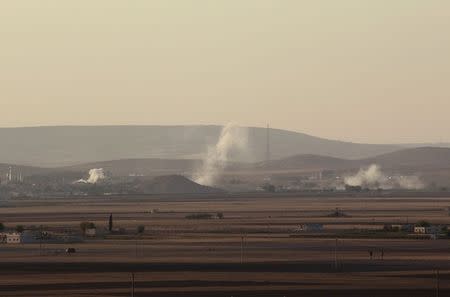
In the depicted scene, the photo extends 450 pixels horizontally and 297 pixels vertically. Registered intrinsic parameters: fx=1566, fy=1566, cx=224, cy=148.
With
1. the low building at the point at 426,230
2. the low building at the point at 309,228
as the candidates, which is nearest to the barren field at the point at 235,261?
the low building at the point at 309,228

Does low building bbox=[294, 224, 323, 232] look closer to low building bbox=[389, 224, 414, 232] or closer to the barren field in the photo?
the barren field

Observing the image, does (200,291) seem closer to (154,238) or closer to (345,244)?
(345,244)

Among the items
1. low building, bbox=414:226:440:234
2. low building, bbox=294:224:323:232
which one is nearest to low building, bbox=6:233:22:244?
low building, bbox=294:224:323:232

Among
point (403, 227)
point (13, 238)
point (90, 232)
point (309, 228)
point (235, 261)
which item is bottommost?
point (235, 261)

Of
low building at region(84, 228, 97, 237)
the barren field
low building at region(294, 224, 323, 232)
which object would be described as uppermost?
low building at region(294, 224, 323, 232)

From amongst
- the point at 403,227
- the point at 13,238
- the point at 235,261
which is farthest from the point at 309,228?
the point at 235,261

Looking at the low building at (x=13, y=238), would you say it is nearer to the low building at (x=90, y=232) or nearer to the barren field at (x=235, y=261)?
the barren field at (x=235, y=261)

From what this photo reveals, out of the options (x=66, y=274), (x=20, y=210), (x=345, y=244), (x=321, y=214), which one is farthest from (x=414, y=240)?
(x=20, y=210)

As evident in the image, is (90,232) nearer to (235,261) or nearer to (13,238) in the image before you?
(13,238)
